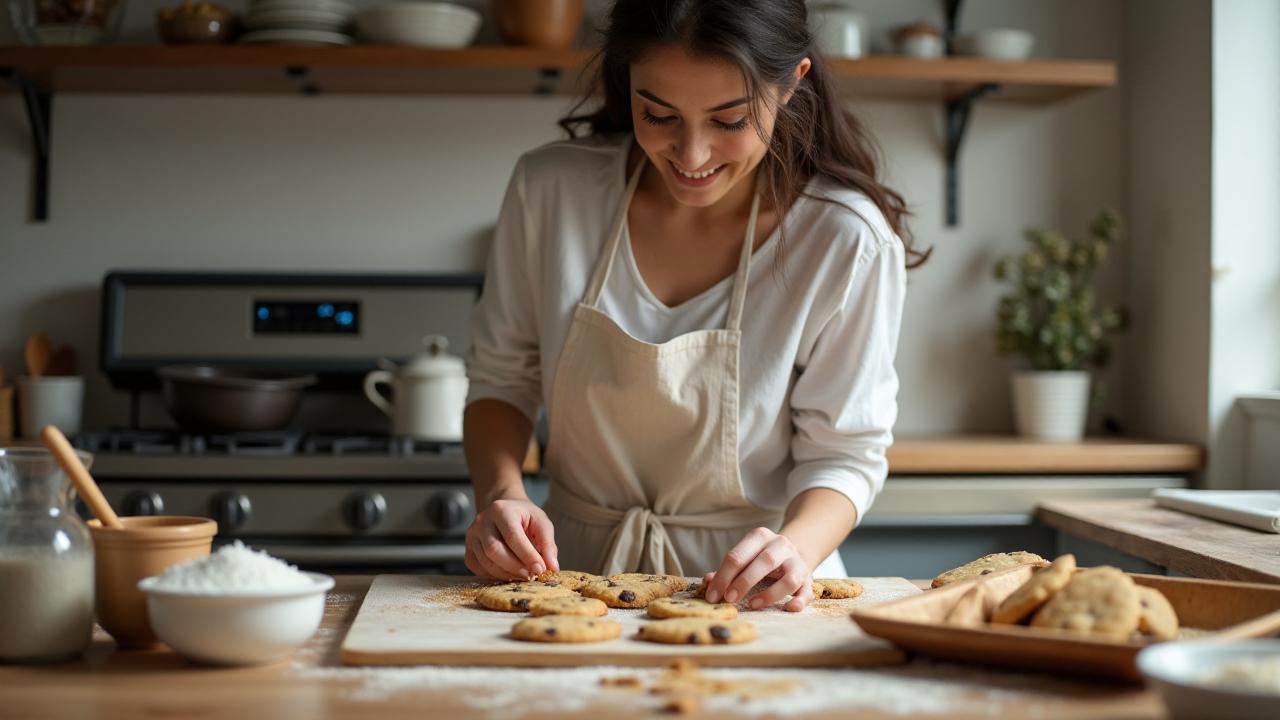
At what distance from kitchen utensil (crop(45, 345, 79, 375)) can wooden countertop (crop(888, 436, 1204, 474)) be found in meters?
1.80

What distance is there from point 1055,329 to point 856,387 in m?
1.36

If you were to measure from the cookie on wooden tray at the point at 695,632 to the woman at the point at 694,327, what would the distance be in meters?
0.37

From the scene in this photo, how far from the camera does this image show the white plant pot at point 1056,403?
2695mm

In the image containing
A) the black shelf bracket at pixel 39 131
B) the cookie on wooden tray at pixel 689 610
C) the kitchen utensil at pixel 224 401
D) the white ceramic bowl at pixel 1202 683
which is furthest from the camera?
the black shelf bracket at pixel 39 131

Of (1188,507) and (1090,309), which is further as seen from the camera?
(1090,309)

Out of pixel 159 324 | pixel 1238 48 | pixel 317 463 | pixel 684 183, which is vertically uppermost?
pixel 1238 48

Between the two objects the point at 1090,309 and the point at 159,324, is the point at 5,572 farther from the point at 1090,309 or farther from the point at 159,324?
the point at 1090,309

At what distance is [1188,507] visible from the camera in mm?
1825

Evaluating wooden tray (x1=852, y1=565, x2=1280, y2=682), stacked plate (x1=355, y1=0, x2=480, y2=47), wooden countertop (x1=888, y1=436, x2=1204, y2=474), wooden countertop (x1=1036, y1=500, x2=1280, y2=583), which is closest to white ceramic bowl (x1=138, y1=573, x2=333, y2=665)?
wooden tray (x1=852, y1=565, x2=1280, y2=682)

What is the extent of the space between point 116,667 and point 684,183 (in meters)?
0.79

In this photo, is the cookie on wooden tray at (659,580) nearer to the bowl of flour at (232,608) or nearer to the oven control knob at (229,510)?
the bowl of flour at (232,608)

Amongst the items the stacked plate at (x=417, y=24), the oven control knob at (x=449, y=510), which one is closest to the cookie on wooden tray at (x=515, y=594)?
the oven control knob at (x=449, y=510)

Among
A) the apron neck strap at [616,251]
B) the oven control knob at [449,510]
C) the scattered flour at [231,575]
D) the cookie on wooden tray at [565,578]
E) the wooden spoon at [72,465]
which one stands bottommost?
the oven control knob at [449,510]

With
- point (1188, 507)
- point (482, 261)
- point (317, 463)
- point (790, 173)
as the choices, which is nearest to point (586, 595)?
point (790, 173)
